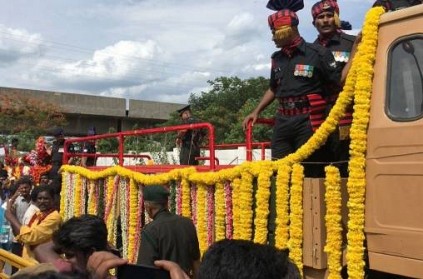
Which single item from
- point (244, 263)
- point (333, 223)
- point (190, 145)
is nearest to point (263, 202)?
point (333, 223)

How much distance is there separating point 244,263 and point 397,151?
76.5 inches

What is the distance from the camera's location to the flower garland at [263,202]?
13.5ft

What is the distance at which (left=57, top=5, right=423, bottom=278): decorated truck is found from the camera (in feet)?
10.8

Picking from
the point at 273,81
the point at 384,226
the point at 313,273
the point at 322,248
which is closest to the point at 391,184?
the point at 384,226

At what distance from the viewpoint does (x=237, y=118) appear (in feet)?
78.9

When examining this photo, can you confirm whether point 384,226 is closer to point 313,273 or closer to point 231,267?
point 313,273

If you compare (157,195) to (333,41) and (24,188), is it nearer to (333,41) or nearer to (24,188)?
(333,41)

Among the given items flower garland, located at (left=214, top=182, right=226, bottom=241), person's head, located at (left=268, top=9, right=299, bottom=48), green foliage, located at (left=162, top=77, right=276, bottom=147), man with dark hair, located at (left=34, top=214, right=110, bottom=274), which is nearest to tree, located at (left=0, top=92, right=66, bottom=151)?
green foliage, located at (left=162, top=77, right=276, bottom=147)

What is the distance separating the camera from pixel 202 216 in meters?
4.80

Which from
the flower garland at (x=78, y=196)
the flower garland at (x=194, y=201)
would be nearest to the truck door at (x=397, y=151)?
the flower garland at (x=194, y=201)

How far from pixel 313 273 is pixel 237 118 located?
20.2m

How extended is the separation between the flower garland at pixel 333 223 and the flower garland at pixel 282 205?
0.37 metres

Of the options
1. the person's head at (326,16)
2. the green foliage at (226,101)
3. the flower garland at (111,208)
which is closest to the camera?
the person's head at (326,16)

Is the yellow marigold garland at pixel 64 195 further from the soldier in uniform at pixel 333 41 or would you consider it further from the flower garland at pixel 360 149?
the flower garland at pixel 360 149
